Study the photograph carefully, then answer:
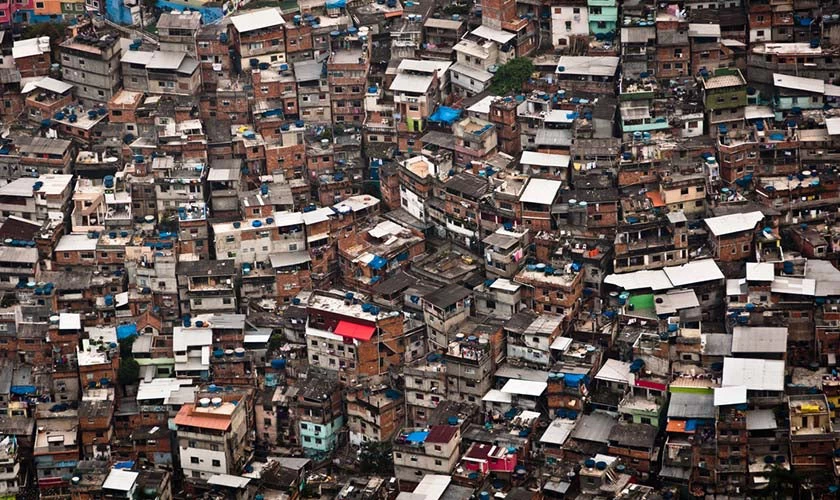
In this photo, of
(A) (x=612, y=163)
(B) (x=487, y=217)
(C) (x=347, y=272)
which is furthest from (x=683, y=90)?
(C) (x=347, y=272)

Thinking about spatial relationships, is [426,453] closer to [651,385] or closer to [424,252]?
[651,385]

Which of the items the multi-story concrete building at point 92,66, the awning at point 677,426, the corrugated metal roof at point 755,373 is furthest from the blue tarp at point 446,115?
the awning at point 677,426

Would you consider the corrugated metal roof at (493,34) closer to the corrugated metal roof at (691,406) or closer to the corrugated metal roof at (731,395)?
the corrugated metal roof at (691,406)

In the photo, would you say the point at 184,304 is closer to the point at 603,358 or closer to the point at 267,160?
the point at 267,160

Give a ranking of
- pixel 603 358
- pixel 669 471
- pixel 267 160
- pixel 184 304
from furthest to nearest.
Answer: pixel 267 160, pixel 184 304, pixel 603 358, pixel 669 471

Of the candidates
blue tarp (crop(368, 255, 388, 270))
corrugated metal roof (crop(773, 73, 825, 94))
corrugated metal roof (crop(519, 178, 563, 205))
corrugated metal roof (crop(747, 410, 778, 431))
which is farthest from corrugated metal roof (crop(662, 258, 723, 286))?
blue tarp (crop(368, 255, 388, 270))

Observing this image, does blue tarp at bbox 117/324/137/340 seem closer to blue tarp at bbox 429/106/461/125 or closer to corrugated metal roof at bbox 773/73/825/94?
blue tarp at bbox 429/106/461/125

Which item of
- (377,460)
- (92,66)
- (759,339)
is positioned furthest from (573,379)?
(92,66)
